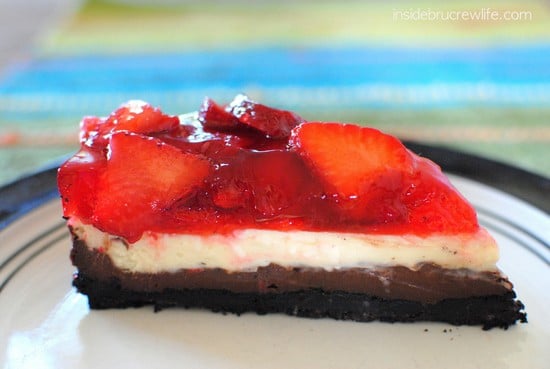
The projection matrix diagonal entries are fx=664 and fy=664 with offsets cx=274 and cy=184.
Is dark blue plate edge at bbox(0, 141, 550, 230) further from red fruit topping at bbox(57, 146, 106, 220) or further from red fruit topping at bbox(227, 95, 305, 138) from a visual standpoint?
red fruit topping at bbox(227, 95, 305, 138)

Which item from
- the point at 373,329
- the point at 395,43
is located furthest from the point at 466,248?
the point at 395,43

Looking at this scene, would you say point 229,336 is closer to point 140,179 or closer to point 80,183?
point 140,179

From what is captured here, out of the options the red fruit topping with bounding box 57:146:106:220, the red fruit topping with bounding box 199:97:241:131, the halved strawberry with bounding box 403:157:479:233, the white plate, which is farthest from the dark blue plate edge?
the red fruit topping with bounding box 199:97:241:131

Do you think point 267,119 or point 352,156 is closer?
point 352,156

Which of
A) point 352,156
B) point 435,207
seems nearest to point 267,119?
point 352,156

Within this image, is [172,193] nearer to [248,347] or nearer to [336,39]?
[248,347]

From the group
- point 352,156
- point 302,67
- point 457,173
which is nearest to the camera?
point 352,156
